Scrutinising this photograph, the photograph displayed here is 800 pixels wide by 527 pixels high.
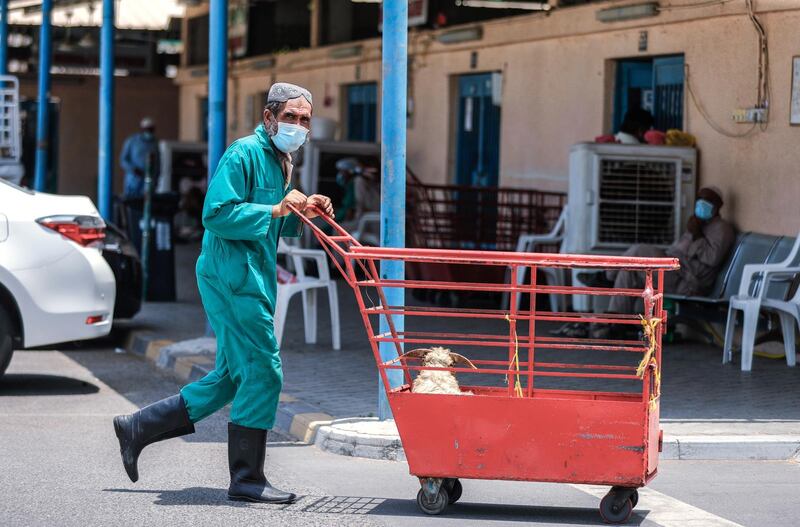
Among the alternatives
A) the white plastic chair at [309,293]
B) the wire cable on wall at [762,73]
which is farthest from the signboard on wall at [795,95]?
the white plastic chair at [309,293]

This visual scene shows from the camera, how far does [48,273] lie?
31.2 ft

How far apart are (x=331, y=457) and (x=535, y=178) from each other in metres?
8.58

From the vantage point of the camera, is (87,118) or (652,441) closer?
(652,441)

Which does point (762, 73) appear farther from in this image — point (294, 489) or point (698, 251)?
point (294, 489)

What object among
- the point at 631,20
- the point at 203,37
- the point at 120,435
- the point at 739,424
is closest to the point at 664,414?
the point at 739,424

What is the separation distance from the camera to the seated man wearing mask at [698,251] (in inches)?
461

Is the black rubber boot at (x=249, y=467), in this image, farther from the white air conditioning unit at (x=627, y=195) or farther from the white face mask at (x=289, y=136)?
the white air conditioning unit at (x=627, y=195)

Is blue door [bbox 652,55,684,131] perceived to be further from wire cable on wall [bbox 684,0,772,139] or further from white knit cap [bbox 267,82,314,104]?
white knit cap [bbox 267,82,314,104]

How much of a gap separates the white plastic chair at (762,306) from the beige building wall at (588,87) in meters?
0.73

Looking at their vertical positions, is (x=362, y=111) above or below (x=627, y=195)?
above

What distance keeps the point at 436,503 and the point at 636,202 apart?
6.96m

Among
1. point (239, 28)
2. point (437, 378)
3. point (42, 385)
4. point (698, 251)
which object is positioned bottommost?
point (42, 385)

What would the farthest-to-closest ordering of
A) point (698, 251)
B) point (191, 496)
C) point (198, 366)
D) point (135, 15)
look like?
point (135, 15), point (698, 251), point (198, 366), point (191, 496)

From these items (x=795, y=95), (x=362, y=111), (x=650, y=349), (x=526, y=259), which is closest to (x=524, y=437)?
(x=650, y=349)
